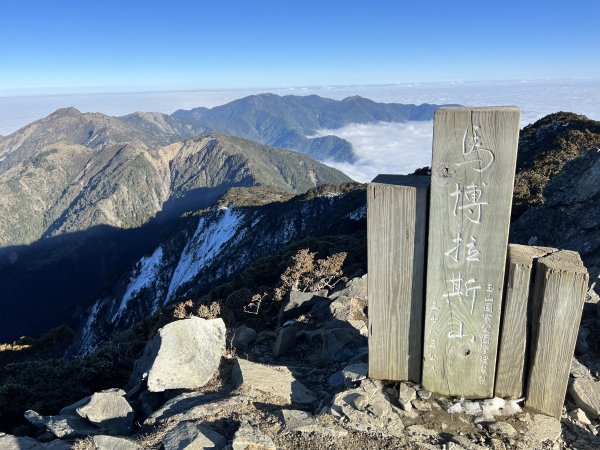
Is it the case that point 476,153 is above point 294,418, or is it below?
above

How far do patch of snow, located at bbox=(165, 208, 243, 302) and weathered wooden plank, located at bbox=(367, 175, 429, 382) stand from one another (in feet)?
208

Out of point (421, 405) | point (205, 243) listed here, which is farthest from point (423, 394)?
point (205, 243)

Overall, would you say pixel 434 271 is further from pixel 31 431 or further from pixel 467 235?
pixel 31 431

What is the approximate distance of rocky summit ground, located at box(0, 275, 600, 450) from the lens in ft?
13.6

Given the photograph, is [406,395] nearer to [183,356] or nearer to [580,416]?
[580,416]

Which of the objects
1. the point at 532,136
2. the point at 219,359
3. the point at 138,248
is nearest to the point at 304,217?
the point at 532,136

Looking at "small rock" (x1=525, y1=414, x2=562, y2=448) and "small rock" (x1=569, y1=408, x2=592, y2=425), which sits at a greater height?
"small rock" (x1=525, y1=414, x2=562, y2=448)

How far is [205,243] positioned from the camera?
8038cm

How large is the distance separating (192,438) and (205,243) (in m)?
78.2

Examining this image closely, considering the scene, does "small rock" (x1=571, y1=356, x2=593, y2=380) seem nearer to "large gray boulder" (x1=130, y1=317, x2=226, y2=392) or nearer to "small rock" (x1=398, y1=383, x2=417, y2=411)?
"small rock" (x1=398, y1=383, x2=417, y2=411)

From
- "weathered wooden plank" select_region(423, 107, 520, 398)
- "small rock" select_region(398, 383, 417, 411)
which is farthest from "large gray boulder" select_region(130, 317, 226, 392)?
"weathered wooden plank" select_region(423, 107, 520, 398)

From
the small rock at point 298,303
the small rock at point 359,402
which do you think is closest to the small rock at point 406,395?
the small rock at point 359,402

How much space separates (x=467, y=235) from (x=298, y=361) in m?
4.06

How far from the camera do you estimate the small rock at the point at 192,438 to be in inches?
161
